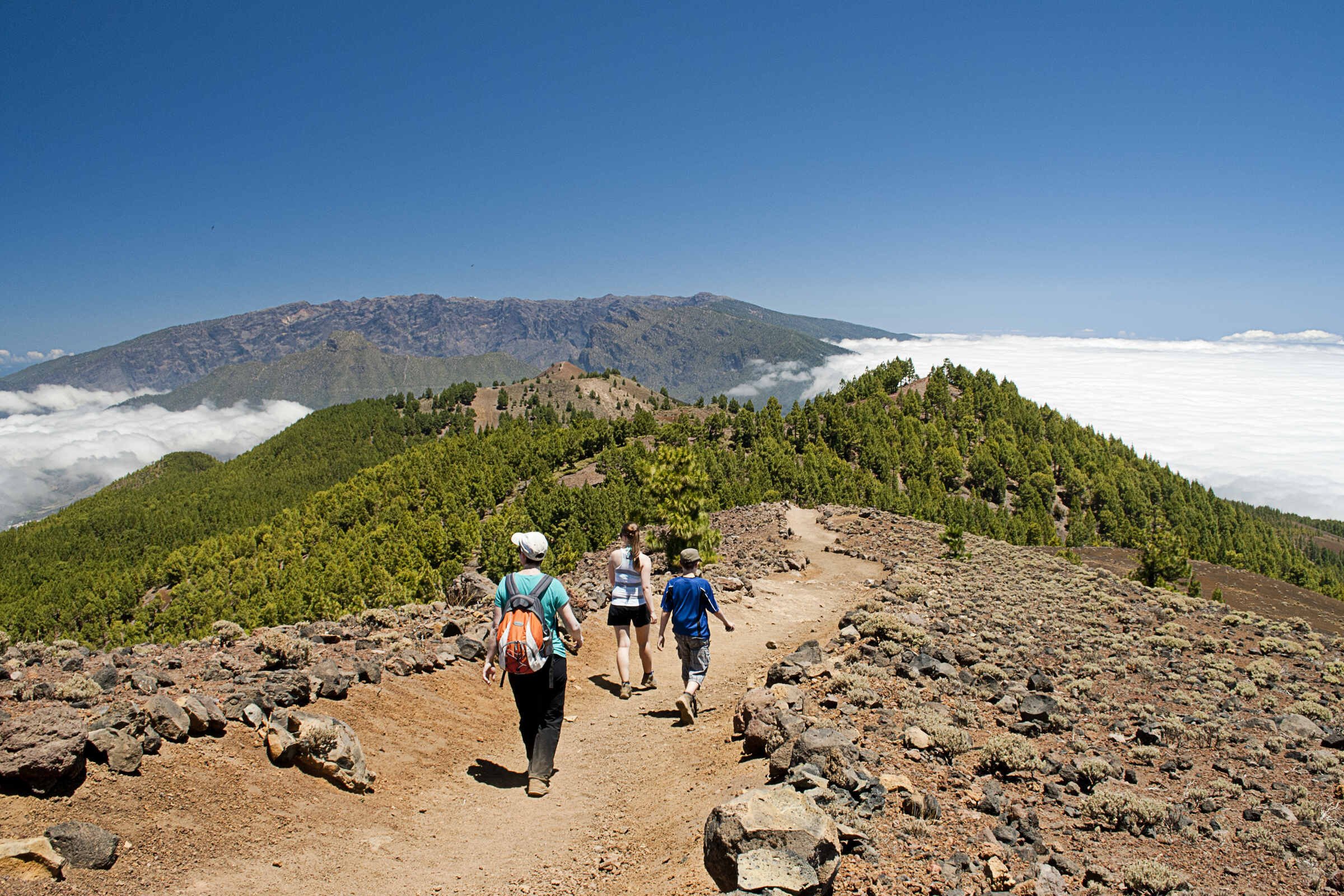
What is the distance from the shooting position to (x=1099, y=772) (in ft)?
25.0

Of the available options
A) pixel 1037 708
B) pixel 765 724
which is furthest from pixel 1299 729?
pixel 765 724

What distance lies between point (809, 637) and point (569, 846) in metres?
11.1

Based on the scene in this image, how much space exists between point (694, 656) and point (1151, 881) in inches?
240

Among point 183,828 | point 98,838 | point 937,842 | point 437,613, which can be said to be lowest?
point 437,613

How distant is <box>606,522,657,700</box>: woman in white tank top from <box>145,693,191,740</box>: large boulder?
5.94 m

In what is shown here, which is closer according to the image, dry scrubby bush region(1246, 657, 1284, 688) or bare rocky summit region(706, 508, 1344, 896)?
bare rocky summit region(706, 508, 1344, 896)

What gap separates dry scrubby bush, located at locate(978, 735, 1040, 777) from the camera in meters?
7.61

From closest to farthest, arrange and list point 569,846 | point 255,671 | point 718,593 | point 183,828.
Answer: point 183,828, point 569,846, point 255,671, point 718,593

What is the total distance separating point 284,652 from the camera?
9.45 meters

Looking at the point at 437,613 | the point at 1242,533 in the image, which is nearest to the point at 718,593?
the point at 437,613

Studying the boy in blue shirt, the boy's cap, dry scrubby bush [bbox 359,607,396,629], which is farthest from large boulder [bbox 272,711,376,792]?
dry scrubby bush [bbox 359,607,396,629]

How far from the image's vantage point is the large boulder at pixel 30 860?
4.19m

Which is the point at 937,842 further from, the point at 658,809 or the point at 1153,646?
the point at 1153,646

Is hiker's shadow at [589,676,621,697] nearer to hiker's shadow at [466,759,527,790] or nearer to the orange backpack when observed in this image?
hiker's shadow at [466,759,527,790]
